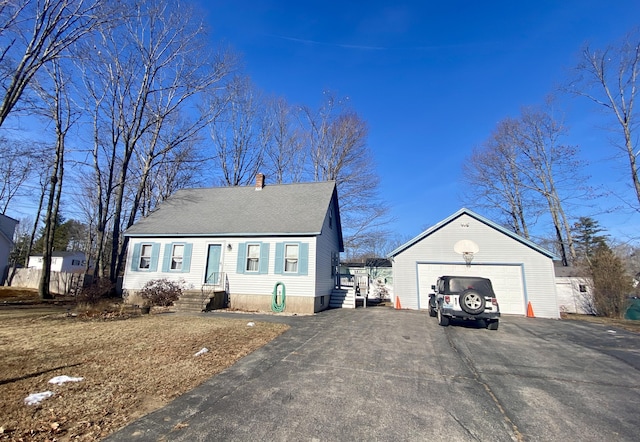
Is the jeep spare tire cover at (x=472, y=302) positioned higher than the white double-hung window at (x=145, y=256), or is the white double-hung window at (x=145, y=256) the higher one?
the white double-hung window at (x=145, y=256)

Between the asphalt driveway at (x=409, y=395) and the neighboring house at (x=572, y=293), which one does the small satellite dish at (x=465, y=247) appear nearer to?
the asphalt driveway at (x=409, y=395)

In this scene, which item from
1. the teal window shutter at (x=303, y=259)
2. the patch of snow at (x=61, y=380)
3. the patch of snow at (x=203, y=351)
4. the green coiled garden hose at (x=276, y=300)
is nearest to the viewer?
the patch of snow at (x=61, y=380)

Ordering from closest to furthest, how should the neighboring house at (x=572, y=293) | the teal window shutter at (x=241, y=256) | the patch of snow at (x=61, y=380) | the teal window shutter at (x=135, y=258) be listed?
the patch of snow at (x=61, y=380) → the teal window shutter at (x=241, y=256) → the teal window shutter at (x=135, y=258) → the neighboring house at (x=572, y=293)

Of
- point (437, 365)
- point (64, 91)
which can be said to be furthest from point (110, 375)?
point (64, 91)

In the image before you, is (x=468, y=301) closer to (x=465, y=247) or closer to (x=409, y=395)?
(x=409, y=395)

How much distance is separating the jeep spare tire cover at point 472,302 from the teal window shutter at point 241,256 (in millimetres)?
9880

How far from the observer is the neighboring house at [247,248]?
1383cm

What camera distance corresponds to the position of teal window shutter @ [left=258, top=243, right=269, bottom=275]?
1410 cm

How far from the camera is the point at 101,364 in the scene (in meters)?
5.21

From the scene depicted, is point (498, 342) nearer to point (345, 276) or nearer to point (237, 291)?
point (237, 291)

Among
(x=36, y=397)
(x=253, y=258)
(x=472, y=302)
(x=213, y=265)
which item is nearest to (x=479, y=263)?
(x=472, y=302)

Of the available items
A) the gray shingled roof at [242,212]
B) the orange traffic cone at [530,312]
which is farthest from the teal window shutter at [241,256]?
the orange traffic cone at [530,312]

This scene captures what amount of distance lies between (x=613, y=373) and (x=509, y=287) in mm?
10376

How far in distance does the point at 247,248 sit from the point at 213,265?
2.05m
